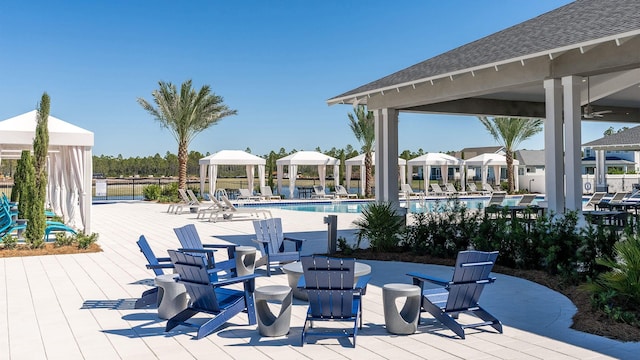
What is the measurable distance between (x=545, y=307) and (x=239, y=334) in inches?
132

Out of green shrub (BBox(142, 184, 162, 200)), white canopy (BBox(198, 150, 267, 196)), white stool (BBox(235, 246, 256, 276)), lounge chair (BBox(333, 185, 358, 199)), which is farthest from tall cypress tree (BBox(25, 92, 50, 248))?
lounge chair (BBox(333, 185, 358, 199))

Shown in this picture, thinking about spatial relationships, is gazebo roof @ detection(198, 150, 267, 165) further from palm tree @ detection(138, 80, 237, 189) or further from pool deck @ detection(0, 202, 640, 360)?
pool deck @ detection(0, 202, 640, 360)

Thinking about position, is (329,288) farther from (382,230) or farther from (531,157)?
(531,157)

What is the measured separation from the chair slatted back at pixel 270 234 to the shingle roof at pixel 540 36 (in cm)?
434

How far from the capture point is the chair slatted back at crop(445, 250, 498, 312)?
16.5ft

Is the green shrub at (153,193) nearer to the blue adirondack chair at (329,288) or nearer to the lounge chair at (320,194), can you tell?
the lounge chair at (320,194)

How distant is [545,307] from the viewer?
239 inches

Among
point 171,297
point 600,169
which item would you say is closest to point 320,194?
point 600,169

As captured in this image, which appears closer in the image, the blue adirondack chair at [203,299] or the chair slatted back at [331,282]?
the chair slatted back at [331,282]

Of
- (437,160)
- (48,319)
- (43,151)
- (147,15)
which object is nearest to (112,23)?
(147,15)

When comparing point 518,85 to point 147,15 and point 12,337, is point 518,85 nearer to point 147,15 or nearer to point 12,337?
point 12,337

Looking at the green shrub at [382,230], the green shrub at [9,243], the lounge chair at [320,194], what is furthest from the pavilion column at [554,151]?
the lounge chair at [320,194]

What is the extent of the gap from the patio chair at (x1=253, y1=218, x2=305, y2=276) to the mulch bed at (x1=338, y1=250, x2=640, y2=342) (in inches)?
67.5

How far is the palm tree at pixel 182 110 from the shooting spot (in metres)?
27.5
